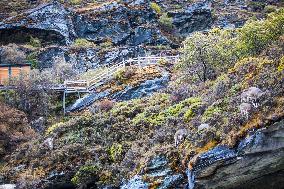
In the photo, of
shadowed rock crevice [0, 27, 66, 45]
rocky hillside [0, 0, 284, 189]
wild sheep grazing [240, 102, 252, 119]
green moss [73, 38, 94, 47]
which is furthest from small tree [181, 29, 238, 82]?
shadowed rock crevice [0, 27, 66, 45]

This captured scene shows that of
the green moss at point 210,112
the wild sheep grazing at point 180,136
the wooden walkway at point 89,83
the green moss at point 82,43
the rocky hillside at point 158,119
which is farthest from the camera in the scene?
the green moss at point 82,43

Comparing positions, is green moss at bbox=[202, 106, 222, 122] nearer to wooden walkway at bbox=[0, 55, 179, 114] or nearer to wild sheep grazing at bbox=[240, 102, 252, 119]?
wild sheep grazing at bbox=[240, 102, 252, 119]

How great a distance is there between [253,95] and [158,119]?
733cm

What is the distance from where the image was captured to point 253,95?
58.7ft

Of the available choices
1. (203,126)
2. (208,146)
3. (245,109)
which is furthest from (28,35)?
(245,109)

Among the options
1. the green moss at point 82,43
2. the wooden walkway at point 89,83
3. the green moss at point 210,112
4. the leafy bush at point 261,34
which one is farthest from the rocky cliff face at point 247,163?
the green moss at point 82,43

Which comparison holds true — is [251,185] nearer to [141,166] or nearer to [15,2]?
[141,166]

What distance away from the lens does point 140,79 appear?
33.9 metres

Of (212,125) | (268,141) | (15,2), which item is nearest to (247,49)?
(212,125)

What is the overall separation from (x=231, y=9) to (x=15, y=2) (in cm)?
3420

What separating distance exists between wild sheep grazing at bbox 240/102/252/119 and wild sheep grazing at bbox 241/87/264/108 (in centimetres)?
22

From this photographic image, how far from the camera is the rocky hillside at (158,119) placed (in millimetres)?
17359

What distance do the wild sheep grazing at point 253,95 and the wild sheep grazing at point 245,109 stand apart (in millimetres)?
217

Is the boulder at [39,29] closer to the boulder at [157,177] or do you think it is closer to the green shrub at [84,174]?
the green shrub at [84,174]
